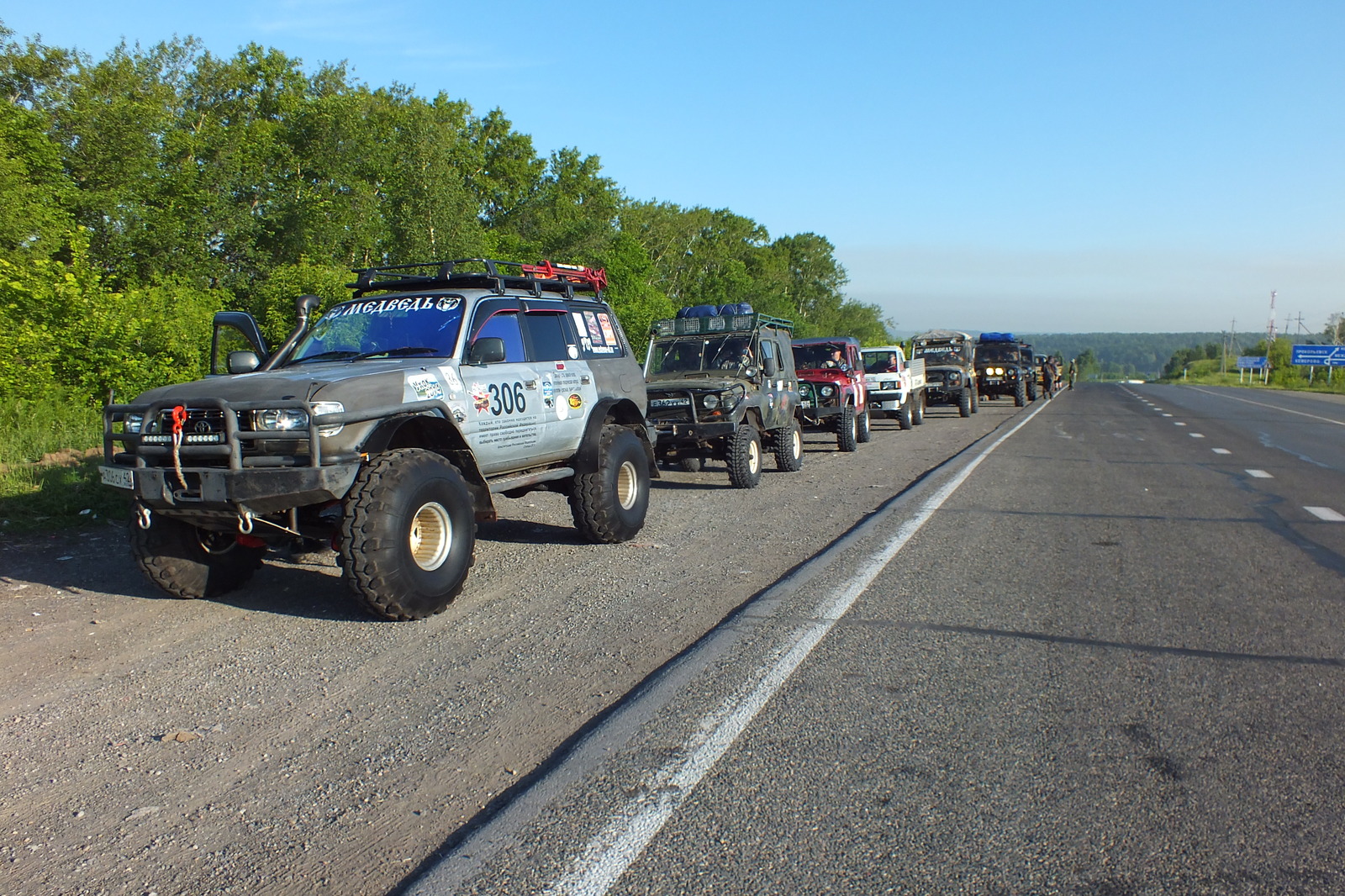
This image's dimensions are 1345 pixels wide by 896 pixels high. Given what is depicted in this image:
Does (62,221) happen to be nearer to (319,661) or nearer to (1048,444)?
(1048,444)

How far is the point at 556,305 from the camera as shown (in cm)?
→ 819

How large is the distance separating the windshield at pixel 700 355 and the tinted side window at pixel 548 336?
533 centimetres

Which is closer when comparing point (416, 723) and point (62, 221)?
point (416, 723)

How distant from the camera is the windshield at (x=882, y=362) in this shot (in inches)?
895

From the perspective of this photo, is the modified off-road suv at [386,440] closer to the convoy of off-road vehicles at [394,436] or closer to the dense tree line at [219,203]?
the convoy of off-road vehicles at [394,436]

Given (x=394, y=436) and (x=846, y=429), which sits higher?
(x=394, y=436)

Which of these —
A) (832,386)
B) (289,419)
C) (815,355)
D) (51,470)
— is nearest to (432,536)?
(289,419)

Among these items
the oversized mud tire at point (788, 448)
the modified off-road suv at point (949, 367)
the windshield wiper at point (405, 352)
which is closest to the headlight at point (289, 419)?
the windshield wiper at point (405, 352)

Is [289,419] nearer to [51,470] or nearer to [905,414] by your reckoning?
[51,470]

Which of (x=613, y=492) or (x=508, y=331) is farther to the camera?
(x=613, y=492)

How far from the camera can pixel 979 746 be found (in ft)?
12.5

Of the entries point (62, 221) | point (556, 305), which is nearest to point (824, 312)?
point (62, 221)

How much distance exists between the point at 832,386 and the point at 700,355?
174 inches

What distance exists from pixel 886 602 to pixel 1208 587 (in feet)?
7.45
